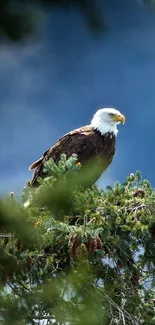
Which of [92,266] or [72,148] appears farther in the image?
[72,148]

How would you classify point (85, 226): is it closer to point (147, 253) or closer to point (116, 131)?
point (147, 253)

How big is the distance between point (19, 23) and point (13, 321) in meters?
3.68

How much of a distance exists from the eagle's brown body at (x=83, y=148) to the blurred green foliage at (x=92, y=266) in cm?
226

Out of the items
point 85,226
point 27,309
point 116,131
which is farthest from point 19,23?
point 116,131

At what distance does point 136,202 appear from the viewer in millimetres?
5836

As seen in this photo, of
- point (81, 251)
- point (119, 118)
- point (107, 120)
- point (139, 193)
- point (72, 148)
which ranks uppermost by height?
point (119, 118)

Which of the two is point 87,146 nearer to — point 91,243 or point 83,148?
point 83,148

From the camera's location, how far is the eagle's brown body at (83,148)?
8.23m

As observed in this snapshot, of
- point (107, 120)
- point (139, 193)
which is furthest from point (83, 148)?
point (139, 193)

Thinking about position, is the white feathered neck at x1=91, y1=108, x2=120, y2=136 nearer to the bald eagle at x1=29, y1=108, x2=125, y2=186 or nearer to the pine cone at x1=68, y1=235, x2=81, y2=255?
the bald eagle at x1=29, y1=108, x2=125, y2=186

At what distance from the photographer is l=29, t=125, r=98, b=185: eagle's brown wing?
8.23m

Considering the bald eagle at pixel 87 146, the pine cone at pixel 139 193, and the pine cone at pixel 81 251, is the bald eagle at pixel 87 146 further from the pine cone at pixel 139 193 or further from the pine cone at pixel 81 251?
the pine cone at pixel 81 251

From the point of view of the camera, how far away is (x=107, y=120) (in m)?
9.30

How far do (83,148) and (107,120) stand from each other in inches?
48.3
